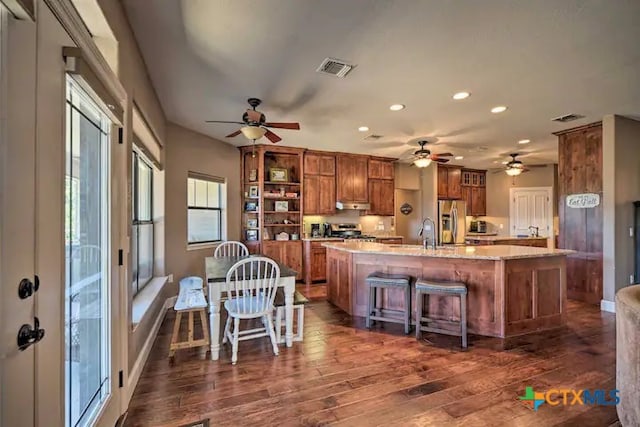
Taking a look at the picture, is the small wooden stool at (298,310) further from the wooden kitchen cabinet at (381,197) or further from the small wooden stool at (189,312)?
the wooden kitchen cabinet at (381,197)

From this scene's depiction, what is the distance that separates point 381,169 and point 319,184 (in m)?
1.60

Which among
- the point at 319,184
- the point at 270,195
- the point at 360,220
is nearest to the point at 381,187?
the point at 360,220

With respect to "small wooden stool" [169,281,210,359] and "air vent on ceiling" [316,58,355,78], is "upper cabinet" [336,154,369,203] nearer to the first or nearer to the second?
"air vent on ceiling" [316,58,355,78]

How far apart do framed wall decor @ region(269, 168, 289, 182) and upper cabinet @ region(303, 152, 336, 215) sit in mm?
419

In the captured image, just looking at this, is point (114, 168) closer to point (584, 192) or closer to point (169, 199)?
point (169, 199)

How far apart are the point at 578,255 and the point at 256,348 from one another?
4.98m

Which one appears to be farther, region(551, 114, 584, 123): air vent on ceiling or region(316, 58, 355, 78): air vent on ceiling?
region(551, 114, 584, 123): air vent on ceiling

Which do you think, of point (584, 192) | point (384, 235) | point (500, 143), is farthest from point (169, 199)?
point (584, 192)

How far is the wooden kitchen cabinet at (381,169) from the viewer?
7.16 meters

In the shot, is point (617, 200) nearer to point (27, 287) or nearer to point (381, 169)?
point (381, 169)

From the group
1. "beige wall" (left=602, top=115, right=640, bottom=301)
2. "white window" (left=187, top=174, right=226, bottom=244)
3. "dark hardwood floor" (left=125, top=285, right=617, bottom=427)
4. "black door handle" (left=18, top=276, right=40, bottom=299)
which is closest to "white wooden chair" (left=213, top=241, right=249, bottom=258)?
"white window" (left=187, top=174, right=226, bottom=244)

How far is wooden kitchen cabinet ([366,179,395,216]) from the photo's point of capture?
23.6 feet

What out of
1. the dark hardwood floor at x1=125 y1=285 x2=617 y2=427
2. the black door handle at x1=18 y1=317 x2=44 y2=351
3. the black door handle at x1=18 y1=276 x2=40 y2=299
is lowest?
the dark hardwood floor at x1=125 y1=285 x2=617 y2=427

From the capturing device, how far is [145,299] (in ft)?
10.9
